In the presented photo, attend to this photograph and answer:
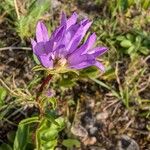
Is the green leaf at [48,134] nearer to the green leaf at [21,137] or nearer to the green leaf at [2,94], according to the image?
the green leaf at [21,137]

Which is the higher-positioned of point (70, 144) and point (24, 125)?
point (24, 125)

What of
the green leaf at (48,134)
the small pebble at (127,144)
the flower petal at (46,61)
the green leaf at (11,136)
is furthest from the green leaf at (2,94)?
the small pebble at (127,144)

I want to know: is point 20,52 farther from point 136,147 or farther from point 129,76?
point 136,147

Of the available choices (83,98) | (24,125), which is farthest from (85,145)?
(24,125)

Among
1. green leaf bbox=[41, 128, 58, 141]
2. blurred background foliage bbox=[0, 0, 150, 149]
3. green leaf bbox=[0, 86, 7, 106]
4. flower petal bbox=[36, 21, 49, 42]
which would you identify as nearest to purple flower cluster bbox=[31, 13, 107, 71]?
flower petal bbox=[36, 21, 49, 42]

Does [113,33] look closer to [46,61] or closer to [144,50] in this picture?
[144,50]

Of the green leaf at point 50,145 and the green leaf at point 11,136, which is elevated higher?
the green leaf at point 11,136
